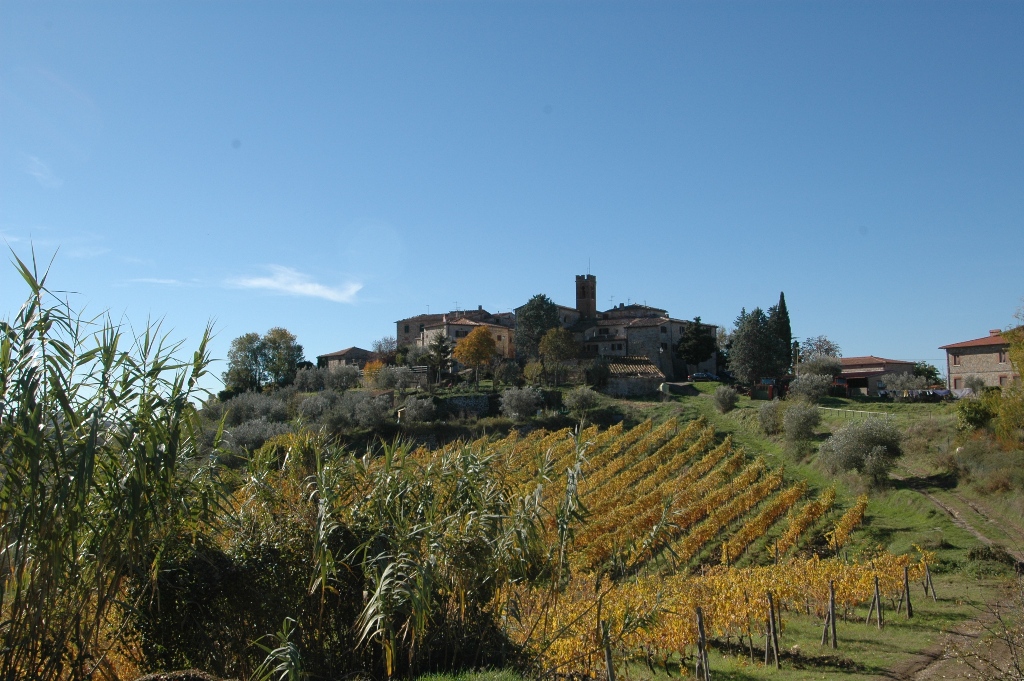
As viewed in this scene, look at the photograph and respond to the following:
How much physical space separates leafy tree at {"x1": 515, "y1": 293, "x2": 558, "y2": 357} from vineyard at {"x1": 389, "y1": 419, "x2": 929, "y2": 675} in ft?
81.7

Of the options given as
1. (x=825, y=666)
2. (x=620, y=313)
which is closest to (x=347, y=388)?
(x=620, y=313)

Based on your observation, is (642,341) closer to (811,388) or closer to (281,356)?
(811,388)

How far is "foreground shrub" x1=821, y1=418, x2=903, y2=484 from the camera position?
26.5 meters

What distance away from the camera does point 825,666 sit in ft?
38.0

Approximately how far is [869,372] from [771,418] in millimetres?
29794

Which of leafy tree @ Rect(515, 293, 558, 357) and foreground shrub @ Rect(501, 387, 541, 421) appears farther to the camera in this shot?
leafy tree @ Rect(515, 293, 558, 357)

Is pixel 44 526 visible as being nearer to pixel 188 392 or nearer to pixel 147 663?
pixel 188 392

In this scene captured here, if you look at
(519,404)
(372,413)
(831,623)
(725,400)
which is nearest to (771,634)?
(831,623)

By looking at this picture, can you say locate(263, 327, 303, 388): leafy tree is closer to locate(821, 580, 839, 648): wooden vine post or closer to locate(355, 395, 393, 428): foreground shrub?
locate(355, 395, 393, 428): foreground shrub

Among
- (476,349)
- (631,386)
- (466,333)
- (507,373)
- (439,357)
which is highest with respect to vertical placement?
(466,333)

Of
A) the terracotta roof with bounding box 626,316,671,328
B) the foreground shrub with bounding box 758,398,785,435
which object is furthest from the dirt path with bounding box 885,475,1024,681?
the terracotta roof with bounding box 626,316,671,328

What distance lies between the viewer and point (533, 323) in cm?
6900

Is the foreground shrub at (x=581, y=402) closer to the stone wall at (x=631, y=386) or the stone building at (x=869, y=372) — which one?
the stone wall at (x=631, y=386)

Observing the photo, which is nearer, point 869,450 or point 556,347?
point 869,450
